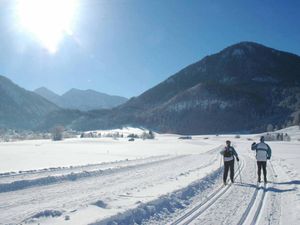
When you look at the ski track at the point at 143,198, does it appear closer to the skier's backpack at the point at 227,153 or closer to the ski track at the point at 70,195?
the ski track at the point at 70,195

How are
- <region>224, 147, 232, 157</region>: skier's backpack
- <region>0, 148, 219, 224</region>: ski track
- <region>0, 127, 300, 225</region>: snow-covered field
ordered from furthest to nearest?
<region>224, 147, 232, 157</region>: skier's backpack
<region>0, 148, 219, 224</region>: ski track
<region>0, 127, 300, 225</region>: snow-covered field

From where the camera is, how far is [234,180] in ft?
54.8

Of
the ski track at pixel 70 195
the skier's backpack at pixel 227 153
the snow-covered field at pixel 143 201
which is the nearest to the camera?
the snow-covered field at pixel 143 201

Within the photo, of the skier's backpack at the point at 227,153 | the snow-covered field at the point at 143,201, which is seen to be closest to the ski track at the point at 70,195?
the snow-covered field at the point at 143,201

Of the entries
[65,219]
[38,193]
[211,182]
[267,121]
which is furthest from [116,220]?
[267,121]

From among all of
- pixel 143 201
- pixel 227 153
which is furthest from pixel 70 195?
pixel 227 153

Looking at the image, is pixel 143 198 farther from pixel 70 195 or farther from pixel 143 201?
pixel 70 195

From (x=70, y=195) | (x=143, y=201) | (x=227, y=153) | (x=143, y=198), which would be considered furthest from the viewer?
(x=227, y=153)

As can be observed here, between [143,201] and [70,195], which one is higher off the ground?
[143,201]

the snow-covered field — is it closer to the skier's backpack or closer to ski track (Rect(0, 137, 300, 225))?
ski track (Rect(0, 137, 300, 225))

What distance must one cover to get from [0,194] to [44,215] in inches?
174

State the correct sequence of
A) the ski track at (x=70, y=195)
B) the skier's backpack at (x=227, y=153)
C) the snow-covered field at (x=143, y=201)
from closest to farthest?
→ the snow-covered field at (x=143, y=201), the ski track at (x=70, y=195), the skier's backpack at (x=227, y=153)

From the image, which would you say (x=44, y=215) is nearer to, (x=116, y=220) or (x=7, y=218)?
(x=7, y=218)

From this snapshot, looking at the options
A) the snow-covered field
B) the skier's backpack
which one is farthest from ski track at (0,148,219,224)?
the skier's backpack
